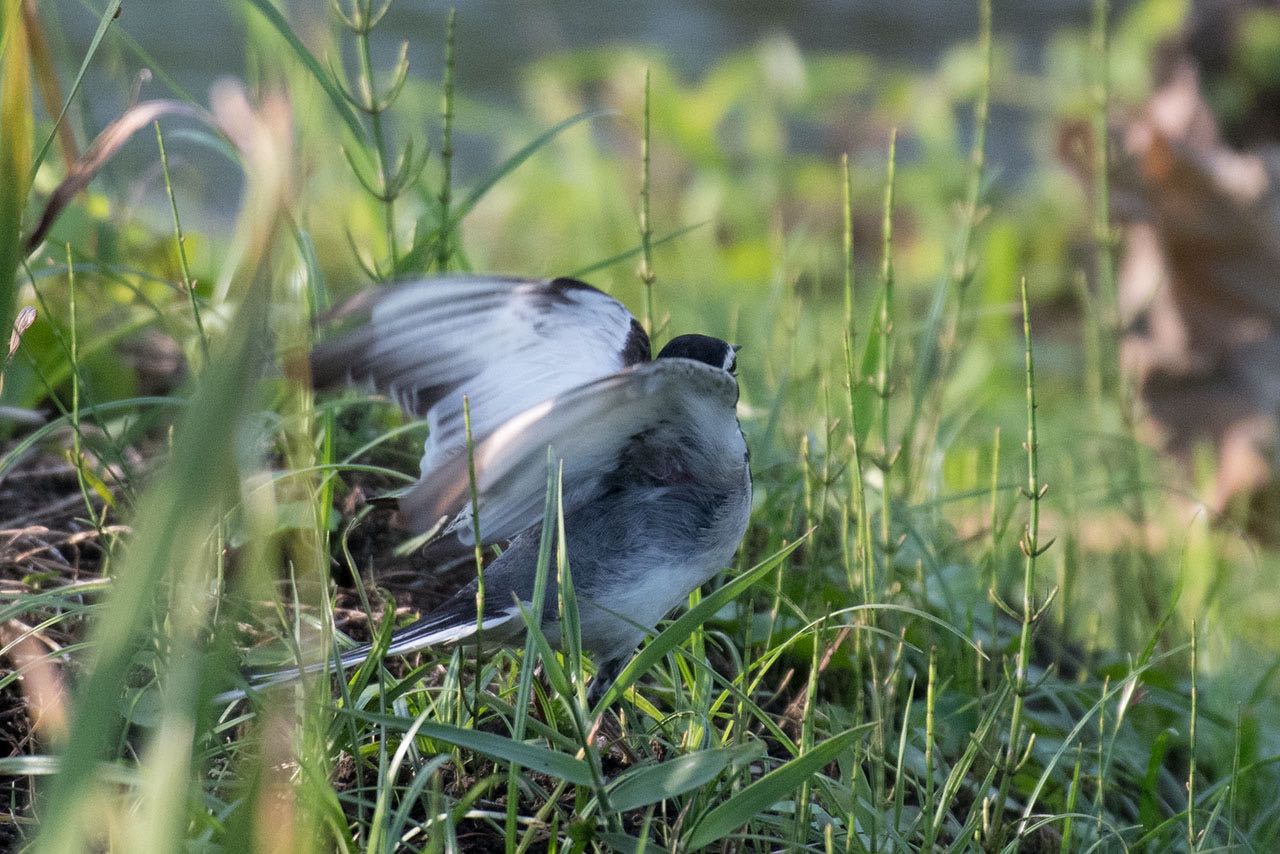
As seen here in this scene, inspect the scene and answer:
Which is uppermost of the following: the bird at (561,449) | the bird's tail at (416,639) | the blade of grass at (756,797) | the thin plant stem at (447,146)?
the thin plant stem at (447,146)

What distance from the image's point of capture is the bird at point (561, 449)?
1914mm

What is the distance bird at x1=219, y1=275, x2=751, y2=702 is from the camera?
1914mm

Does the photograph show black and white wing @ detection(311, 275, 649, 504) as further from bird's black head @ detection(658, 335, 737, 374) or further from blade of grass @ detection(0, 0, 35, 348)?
blade of grass @ detection(0, 0, 35, 348)

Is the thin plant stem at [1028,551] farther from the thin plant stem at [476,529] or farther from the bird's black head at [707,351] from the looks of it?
the thin plant stem at [476,529]

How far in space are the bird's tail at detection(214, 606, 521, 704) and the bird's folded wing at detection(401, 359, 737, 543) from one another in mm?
123

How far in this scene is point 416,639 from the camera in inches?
72.6

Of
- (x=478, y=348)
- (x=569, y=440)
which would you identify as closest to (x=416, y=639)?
(x=569, y=440)

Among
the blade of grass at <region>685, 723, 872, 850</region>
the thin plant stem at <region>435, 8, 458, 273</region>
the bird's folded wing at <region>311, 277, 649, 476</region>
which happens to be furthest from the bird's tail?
the thin plant stem at <region>435, 8, 458, 273</region>

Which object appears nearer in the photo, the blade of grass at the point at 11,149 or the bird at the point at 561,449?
the blade of grass at the point at 11,149

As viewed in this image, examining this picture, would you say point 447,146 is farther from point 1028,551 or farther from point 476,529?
point 1028,551

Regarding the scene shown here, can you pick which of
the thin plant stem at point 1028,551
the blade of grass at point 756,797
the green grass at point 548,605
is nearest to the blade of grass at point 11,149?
the green grass at point 548,605

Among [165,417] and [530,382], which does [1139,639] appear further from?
[165,417]

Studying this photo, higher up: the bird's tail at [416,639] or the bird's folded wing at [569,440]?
the bird's folded wing at [569,440]

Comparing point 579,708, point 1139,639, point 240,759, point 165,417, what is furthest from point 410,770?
point 1139,639
